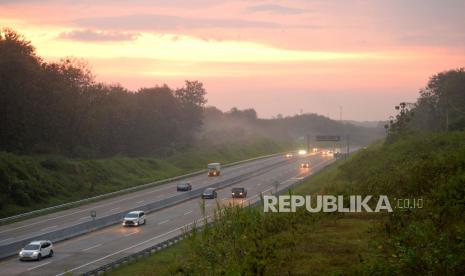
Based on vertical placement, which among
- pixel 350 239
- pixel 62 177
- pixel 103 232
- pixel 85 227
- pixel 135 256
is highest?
pixel 350 239

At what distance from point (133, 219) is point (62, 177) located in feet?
87.3

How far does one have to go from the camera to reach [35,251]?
37312mm

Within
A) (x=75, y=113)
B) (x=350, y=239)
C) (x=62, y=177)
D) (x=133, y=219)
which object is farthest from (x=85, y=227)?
(x=75, y=113)

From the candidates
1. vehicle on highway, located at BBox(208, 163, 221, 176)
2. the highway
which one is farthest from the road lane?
vehicle on highway, located at BBox(208, 163, 221, 176)

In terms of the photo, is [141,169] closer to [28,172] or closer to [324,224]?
[28,172]

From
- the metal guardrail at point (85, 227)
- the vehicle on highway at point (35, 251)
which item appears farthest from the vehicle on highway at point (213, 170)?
the vehicle on highway at point (35, 251)

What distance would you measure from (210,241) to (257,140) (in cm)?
17032

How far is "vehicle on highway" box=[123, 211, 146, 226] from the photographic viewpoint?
5119cm

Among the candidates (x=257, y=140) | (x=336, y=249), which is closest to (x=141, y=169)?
Answer: (x=336, y=249)

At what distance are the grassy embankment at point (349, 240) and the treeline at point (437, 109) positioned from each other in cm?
5489

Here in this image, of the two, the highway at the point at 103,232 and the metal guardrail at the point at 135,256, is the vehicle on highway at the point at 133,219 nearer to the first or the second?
the highway at the point at 103,232

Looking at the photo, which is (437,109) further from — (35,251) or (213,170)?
(35,251)

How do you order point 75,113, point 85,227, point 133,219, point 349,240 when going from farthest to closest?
point 75,113
point 133,219
point 85,227
point 349,240

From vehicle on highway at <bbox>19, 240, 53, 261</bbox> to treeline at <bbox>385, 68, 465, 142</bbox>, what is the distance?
204 ft
